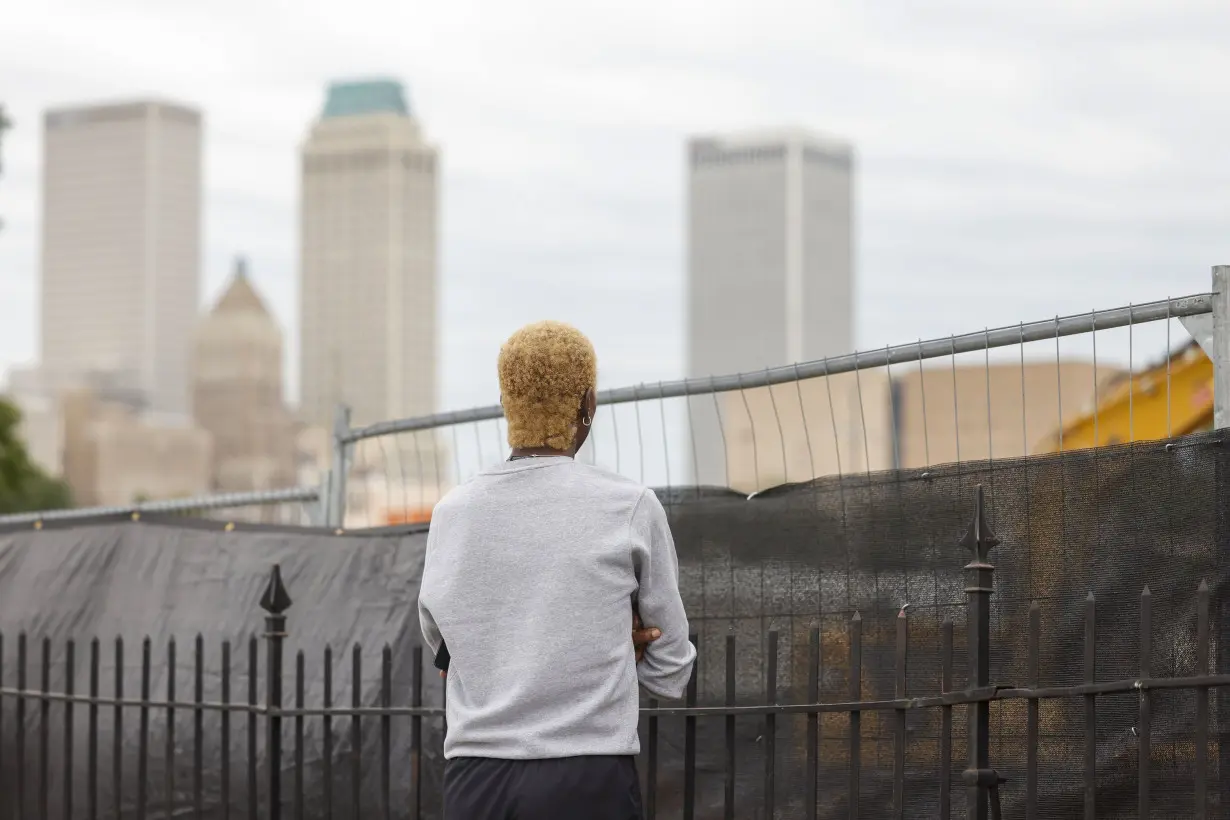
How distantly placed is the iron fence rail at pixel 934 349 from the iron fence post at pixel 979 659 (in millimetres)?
784

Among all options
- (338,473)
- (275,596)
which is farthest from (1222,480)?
(338,473)

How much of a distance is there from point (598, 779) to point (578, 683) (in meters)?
0.20

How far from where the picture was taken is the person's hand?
12.4 feet

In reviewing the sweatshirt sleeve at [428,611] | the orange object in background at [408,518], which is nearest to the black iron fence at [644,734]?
the orange object in background at [408,518]

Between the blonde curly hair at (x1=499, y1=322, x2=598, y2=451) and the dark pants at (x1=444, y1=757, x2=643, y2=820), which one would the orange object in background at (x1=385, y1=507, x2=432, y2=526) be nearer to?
the blonde curly hair at (x1=499, y1=322, x2=598, y2=451)

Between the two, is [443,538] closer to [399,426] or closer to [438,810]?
[438,810]

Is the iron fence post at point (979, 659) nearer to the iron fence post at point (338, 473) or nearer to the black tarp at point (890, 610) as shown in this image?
the black tarp at point (890, 610)

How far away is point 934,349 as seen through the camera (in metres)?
4.82

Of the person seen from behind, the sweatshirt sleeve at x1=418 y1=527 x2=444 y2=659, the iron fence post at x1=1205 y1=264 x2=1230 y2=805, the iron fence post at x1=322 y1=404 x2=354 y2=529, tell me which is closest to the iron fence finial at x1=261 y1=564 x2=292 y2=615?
the sweatshirt sleeve at x1=418 y1=527 x2=444 y2=659

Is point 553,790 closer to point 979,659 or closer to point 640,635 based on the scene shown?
point 640,635

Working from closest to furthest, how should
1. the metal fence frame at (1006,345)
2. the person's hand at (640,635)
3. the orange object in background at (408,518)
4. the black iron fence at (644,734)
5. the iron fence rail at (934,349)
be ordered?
the person's hand at (640,635) → the black iron fence at (644,734) → the metal fence frame at (1006,345) → the iron fence rail at (934,349) → the orange object in background at (408,518)

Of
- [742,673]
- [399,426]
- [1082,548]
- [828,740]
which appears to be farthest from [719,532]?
[399,426]

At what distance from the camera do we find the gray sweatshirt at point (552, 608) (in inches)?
145

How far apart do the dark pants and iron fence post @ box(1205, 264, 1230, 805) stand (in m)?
1.27
